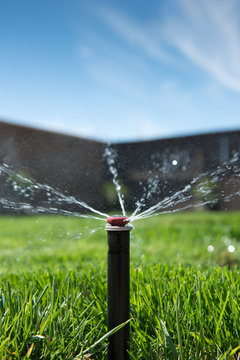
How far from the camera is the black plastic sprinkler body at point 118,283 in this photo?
1.26 meters

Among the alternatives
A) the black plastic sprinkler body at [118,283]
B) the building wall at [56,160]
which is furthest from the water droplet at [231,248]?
the building wall at [56,160]

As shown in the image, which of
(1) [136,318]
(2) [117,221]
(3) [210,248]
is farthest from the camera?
(3) [210,248]

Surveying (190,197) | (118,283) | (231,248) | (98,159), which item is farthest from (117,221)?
(98,159)

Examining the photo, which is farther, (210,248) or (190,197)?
(210,248)

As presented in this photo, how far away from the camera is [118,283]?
1.29m

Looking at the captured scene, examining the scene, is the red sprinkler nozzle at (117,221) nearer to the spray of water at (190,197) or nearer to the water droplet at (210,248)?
the spray of water at (190,197)

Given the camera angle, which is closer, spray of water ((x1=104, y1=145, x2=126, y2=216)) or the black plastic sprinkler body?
the black plastic sprinkler body

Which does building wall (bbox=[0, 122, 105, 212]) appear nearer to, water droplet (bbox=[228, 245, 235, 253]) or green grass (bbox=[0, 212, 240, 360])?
water droplet (bbox=[228, 245, 235, 253])

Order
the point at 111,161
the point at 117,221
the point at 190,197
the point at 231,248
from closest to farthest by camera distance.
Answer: the point at 117,221, the point at 190,197, the point at 231,248, the point at 111,161

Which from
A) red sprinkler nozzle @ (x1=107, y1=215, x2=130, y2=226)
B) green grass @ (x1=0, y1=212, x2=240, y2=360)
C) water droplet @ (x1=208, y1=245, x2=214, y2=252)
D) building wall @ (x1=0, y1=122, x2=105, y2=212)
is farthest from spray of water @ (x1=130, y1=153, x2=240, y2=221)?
building wall @ (x1=0, y1=122, x2=105, y2=212)

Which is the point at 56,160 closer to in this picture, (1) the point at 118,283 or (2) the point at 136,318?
(2) the point at 136,318

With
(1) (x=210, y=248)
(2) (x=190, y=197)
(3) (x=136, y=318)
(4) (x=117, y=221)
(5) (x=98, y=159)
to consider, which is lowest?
(3) (x=136, y=318)

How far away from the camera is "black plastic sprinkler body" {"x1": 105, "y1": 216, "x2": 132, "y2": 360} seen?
1.26m

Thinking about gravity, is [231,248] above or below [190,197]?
below
